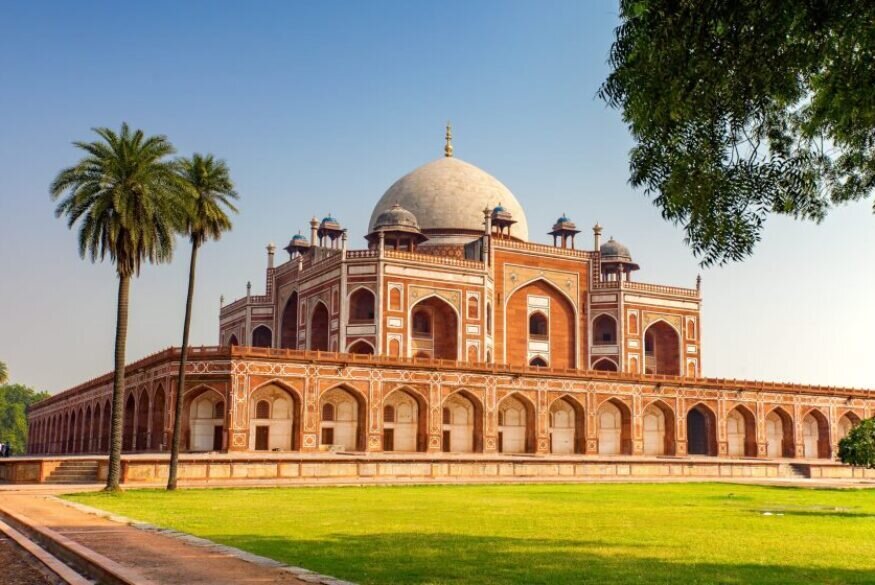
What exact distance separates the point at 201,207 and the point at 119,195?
8.53ft

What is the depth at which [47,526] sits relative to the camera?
591 inches

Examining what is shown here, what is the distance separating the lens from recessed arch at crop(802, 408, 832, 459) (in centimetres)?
5784

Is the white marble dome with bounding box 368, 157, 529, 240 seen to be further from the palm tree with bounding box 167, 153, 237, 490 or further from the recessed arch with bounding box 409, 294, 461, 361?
the palm tree with bounding box 167, 153, 237, 490

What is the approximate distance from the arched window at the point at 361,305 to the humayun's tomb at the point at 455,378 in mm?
133

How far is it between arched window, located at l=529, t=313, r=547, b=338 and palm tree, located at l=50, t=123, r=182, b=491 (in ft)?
111

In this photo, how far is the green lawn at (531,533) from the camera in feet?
35.4

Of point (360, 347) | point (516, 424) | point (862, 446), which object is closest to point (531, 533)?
point (862, 446)

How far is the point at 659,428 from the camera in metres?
53.2

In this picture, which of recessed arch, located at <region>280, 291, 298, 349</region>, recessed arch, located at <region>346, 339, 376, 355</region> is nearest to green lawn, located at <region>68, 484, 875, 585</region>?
recessed arch, located at <region>346, 339, 376, 355</region>

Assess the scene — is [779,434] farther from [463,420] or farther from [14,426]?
[14,426]

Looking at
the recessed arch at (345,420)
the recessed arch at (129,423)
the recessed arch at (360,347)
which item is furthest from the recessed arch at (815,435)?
the recessed arch at (129,423)

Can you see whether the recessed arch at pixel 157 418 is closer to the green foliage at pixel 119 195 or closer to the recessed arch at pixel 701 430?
the green foliage at pixel 119 195

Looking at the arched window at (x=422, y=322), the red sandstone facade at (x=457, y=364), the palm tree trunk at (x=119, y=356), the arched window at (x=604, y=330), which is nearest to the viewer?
the palm tree trunk at (x=119, y=356)

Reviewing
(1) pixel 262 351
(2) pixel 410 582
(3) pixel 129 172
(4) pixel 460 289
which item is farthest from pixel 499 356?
(2) pixel 410 582
